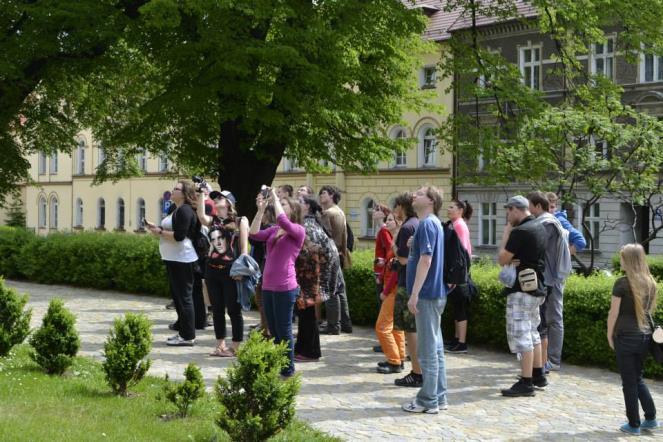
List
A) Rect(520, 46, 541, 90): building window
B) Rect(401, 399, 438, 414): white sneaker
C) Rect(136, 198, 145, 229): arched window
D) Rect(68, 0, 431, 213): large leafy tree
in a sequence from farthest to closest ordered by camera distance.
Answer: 1. Rect(136, 198, 145, 229): arched window
2. Rect(520, 46, 541, 90): building window
3. Rect(68, 0, 431, 213): large leafy tree
4. Rect(401, 399, 438, 414): white sneaker

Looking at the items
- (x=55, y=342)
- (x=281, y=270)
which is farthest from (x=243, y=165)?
(x=55, y=342)

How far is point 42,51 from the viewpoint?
16391mm

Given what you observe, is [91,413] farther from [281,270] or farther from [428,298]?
[428,298]

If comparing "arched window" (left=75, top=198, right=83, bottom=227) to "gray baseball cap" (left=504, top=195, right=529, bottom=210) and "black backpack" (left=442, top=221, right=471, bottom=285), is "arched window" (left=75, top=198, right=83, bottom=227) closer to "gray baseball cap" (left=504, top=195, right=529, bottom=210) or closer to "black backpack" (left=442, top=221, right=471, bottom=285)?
"black backpack" (left=442, top=221, right=471, bottom=285)

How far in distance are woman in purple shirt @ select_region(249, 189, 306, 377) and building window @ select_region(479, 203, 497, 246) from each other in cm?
3025

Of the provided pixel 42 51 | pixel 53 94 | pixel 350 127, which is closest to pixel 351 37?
pixel 350 127

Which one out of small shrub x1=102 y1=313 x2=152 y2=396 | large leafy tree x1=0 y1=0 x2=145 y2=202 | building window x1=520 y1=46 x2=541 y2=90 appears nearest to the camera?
small shrub x1=102 y1=313 x2=152 y2=396

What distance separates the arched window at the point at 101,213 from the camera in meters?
57.8

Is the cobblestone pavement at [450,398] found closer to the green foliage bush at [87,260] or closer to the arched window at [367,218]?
the green foliage bush at [87,260]

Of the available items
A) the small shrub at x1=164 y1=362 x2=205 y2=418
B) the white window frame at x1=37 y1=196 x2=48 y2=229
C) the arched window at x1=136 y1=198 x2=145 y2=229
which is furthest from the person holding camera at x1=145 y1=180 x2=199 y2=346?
the white window frame at x1=37 y1=196 x2=48 y2=229

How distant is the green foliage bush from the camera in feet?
56.0

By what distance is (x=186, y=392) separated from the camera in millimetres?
6766

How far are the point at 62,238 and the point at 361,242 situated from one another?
23.3 metres

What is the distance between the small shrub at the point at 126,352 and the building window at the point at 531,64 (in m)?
31.5
